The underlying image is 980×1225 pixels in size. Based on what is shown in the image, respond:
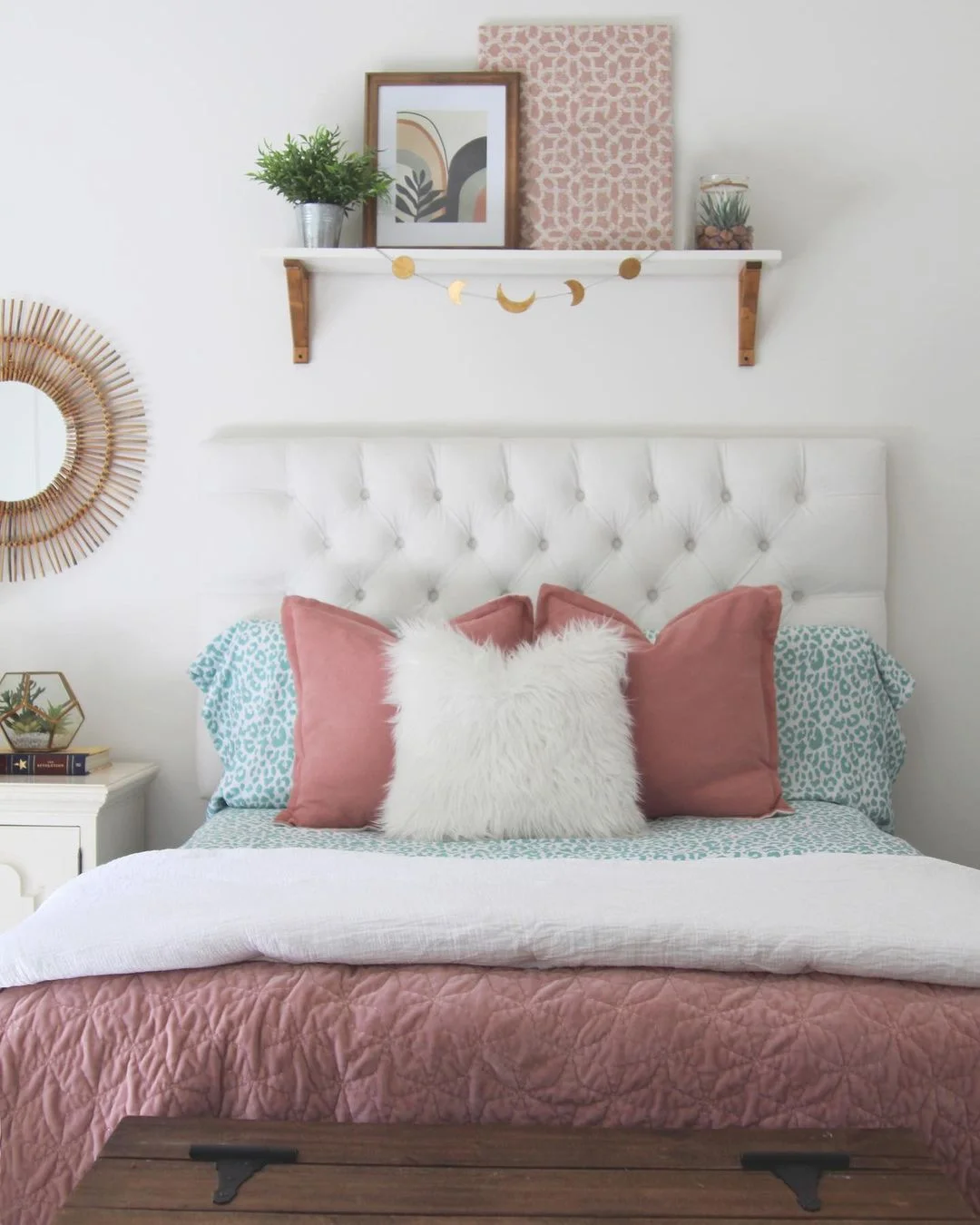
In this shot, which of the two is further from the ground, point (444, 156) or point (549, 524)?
point (444, 156)

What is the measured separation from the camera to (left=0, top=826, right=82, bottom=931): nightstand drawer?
2354mm

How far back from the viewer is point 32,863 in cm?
237

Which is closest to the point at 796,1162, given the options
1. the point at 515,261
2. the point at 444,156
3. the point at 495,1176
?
the point at 495,1176

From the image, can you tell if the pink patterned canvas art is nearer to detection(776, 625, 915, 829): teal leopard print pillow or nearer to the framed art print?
the framed art print

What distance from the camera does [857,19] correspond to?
2.68 m

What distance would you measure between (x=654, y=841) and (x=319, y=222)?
151cm

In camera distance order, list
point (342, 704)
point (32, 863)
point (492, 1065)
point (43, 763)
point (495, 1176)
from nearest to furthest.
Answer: point (495, 1176), point (492, 1065), point (342, 704), point (32, 863), point (43, 763)

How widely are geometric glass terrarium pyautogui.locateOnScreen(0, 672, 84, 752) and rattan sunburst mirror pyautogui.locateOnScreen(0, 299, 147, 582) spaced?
1.12ft

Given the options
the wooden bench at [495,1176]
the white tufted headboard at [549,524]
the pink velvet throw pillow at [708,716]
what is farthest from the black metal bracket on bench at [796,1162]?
the white tufted headboard at [549,524]

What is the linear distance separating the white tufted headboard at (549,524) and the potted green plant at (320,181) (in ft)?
1.57

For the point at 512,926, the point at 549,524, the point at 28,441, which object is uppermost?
the point at 28,441

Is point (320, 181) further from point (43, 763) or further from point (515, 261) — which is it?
point (43, 763)

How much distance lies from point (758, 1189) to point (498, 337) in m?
2.04

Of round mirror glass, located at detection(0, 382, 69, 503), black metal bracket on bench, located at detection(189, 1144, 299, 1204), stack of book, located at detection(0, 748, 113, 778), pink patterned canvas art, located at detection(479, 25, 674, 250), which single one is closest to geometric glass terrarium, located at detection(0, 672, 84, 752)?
stack of book, located at detection(0, 748, 113, 778)
